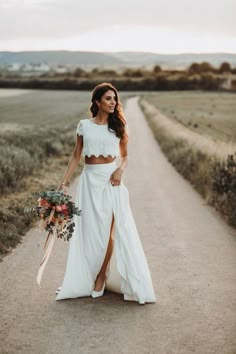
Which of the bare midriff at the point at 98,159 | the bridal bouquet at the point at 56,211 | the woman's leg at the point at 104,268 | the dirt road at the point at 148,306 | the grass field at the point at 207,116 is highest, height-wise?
the bare midriff at the point at 98,159

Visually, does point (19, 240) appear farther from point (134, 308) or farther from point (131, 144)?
point (131, 144)

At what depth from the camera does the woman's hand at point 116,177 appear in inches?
221

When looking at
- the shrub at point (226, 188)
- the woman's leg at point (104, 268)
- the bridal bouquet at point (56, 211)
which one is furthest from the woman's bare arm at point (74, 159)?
the shrub at point (226, 188)

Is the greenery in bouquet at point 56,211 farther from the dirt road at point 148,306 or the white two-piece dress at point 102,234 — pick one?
the dirt road at point 148,306

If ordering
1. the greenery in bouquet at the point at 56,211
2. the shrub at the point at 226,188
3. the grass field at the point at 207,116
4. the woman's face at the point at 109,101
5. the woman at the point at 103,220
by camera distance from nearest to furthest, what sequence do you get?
1. the greenery in bouquet at the point at 56,211
2. the woman's face at the point at 109,101
3. the woman at the point at 103,220
4. the shrub at the point at 226,188
5. the grass field at the point at 207,116

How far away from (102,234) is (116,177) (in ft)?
1.99

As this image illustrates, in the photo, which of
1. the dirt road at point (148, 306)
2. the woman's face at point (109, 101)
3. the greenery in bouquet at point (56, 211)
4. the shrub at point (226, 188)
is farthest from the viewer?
the shrub at point (226, 188)

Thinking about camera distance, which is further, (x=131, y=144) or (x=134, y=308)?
(x=131, y=144)

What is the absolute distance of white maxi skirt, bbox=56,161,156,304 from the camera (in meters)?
5.66

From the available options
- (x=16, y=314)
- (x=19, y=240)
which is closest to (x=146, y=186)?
(x=19, y=240)

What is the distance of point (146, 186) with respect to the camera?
13883mm

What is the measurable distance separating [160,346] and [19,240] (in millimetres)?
4031

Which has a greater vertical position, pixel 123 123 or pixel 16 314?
pixel 123 123

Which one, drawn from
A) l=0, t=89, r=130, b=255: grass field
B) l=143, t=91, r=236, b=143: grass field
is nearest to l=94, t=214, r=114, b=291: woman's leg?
l=0, t=89, r=130, b=255: grass field
